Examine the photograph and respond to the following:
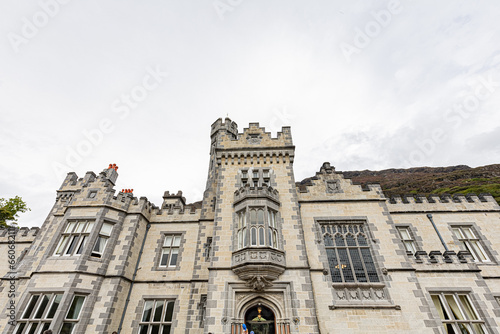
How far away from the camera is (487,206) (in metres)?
16.3

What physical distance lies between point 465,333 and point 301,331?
8.44 metres

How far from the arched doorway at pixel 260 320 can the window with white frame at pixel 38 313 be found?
10.2m

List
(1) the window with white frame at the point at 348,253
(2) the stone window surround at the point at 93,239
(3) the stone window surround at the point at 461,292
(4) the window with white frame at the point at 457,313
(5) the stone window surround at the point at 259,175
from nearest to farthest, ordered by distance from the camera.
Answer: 1. (3) the stone window surround at the point at 461,292
2. (4) the window with white frame at the point at 457,313
3. (1) the window with white frame at the point at 348,253
4. (2) the stone window surround at the point at 93,239
5. (5) the stone window surround at the point at 259,175

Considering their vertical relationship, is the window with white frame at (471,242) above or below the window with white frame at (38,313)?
above

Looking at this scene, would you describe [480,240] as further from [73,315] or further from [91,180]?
[91,180]

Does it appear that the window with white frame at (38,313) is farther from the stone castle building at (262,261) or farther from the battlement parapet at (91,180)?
the battlement parapet at (91,180)

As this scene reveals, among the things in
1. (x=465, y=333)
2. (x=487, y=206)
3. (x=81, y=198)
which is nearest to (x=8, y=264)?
(x=81, y=198)

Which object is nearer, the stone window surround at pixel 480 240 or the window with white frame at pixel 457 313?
the window with white frame at pixel 457 313

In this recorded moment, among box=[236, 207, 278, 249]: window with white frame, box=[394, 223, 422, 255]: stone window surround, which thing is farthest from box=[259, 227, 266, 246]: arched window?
box=[394, 223, 422, 255]: stone window surround

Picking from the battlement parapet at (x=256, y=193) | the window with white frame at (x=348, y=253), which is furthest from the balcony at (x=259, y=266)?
the window with white frame at (x=348, y=253)

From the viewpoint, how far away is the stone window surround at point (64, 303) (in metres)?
11.4

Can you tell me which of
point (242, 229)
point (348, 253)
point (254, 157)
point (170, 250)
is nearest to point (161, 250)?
point (170, 250)

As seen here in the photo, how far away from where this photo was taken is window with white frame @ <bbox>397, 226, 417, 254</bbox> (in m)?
15.1

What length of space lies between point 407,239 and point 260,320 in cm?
1134
